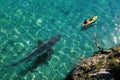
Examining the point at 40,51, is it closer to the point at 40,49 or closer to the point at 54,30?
the point at 40,49

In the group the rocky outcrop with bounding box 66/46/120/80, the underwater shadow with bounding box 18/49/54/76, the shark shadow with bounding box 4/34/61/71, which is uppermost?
the shark shadow with bounding box 4/34/61/71

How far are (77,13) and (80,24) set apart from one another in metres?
1.43

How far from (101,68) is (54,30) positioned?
6594mm

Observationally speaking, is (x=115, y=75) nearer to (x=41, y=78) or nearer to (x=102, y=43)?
(x=41, y=78)

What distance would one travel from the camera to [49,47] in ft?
54.3

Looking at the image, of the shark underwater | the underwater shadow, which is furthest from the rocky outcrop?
the underwater shadow

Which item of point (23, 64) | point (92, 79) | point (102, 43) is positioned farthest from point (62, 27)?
point (92, 79)

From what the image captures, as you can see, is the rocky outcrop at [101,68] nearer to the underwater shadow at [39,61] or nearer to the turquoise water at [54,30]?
the turquoise water at [54,30]

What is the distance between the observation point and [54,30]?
750 inches

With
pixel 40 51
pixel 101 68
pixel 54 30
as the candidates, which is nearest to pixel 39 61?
pixel 40 51

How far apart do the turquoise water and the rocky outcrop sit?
2473mm

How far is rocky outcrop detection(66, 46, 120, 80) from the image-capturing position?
1270cm

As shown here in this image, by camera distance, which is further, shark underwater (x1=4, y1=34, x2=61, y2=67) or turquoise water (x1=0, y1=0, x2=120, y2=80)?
turquoise water (x1=0, y1=0, x2=120, y2=80)

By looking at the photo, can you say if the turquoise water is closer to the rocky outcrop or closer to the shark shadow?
the shark shadow
